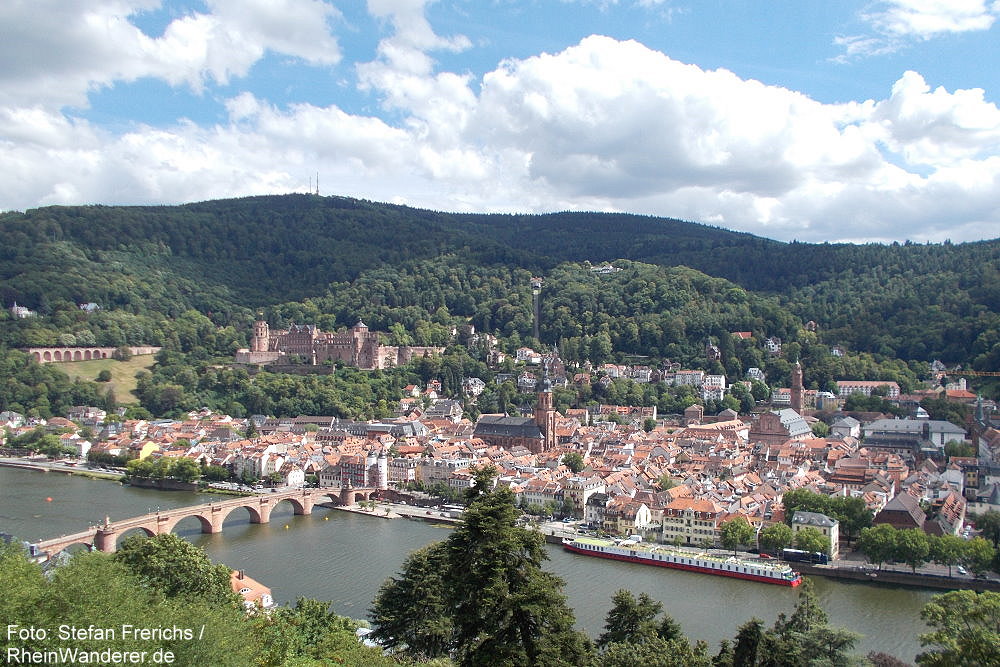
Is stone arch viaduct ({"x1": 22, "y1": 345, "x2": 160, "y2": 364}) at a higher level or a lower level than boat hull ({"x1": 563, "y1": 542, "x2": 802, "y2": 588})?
higher

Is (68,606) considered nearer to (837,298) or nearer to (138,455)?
(138,455)

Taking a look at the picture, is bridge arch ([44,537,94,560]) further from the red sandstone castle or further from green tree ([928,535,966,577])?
the red sandstone castle

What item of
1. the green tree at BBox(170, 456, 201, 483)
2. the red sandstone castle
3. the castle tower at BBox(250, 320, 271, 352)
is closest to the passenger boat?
the green tree at BBox(170, 456, 201, 483)

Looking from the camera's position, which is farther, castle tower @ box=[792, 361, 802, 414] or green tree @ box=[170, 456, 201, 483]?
castle tower @ box=[792, 361, 802, 414]

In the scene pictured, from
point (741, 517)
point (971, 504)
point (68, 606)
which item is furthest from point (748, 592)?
point (68, 606)

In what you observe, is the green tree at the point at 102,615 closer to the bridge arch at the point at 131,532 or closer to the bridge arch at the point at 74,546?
the bridge arch at the point at 74,546

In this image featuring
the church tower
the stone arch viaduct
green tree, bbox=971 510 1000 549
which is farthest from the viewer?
the stone arch viaduct

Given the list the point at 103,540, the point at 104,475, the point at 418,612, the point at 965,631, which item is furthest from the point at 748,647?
the point at 104,475
